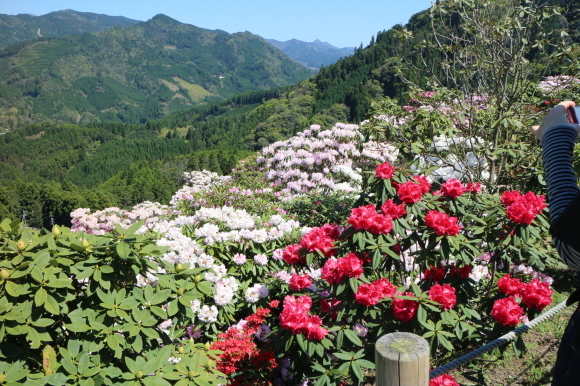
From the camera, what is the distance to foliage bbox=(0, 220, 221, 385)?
4.98 feet

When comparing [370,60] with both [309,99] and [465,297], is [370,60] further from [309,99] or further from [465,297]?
[465,297]

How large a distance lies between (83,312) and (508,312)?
1.90m

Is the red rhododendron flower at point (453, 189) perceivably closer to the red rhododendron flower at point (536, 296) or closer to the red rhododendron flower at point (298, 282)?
the red rhododendron flower at point (536, 296)

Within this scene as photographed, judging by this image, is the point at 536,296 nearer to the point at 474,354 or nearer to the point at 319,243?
the point at 474,354

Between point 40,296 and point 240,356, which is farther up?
point 40,296

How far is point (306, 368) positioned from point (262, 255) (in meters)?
1.13

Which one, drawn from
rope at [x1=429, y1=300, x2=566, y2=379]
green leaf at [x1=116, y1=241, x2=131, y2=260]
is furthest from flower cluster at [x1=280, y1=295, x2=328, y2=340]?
green leaf at [x1=116, y1=241, x2=131, y2=260]

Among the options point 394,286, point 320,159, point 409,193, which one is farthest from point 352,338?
point 320,159

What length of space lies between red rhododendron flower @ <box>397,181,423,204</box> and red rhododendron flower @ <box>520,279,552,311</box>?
72 cm

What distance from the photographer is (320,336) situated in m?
1.95

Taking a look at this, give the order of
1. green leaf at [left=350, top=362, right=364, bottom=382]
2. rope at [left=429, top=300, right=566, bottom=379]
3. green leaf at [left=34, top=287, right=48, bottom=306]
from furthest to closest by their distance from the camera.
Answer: green leaf at [left=350, top=362, right=364, bottom=382] < green leaf at [left=34, top=287, right=48, bottom=306] < rope at [left=429, top=300, right=566, bottom=379]

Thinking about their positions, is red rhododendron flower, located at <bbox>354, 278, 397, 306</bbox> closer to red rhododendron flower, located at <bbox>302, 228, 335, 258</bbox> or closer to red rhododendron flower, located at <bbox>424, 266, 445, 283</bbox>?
red rhododendron flower, located at <bbox>302, 228, 335, 258</bbox>

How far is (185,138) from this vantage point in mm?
89875

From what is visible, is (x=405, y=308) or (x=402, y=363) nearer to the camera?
(x=402, y=363)
